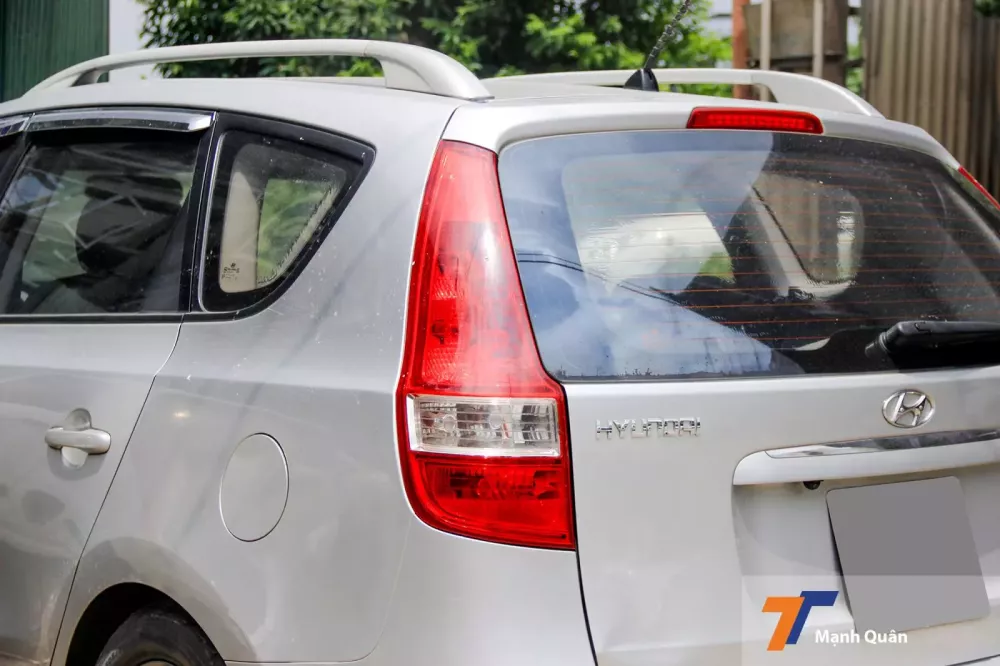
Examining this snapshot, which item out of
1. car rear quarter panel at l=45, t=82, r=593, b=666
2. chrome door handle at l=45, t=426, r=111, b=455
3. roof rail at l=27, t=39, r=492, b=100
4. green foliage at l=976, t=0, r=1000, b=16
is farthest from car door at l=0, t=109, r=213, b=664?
green foliage at l=976, t=0, r=1000, b=16

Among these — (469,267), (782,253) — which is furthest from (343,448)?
(782,253)

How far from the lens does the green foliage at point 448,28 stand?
32.9 feet

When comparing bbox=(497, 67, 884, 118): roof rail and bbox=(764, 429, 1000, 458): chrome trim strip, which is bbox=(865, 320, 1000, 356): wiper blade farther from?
bbox=(497, 67, 884, 118): roof rail

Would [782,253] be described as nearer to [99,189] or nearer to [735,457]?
[735,457]

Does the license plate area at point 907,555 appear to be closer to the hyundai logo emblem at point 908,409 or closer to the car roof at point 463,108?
the hyundai logo emblem at point 908,409

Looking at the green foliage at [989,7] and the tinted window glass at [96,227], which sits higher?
the green foliage at [989,7]

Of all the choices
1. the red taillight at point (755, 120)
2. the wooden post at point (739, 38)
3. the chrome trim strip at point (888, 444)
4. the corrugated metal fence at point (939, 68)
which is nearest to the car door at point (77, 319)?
the red taillight at point (755, 120)

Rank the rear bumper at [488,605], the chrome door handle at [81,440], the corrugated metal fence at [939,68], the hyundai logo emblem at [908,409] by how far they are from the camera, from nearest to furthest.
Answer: the rear bumper at [488,605] → the hyundai logo emblem at [908,409] → the chrome door handle at [81,440] → the corrugated metal fence at [939,68]

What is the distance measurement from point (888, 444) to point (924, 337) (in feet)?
0.70

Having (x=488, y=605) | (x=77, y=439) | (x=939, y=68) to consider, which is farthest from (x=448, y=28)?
(x=488, y=605)

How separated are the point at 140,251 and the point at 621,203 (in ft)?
3.88

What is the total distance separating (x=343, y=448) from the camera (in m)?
1.99

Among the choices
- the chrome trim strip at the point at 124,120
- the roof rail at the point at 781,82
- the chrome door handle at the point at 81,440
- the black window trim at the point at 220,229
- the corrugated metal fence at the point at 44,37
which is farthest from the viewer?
the corrugated metal fence at the point at 44,37

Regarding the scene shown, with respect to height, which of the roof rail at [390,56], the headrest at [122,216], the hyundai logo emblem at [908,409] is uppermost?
the roof rail at [390,56]
